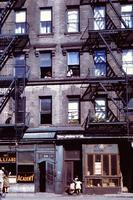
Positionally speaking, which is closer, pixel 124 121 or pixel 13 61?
pixel 124 121

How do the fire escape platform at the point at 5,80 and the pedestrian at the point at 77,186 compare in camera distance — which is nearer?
the pedestrian at the point at 77,186

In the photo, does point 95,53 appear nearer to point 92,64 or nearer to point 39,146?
point 92,64

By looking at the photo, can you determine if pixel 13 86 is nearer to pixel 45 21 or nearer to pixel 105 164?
pixel 45 21

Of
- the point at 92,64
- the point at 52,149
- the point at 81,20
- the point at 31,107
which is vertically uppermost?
the point at 81,20

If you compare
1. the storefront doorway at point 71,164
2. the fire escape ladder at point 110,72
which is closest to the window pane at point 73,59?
the fire escape ladder at point 110,72

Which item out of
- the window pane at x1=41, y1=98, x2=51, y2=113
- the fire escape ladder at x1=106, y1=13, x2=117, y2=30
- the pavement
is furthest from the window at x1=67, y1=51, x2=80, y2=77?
the pavement

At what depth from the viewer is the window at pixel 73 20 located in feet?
119

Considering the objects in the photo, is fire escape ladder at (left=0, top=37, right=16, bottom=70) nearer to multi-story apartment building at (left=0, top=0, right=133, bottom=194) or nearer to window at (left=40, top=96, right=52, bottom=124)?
multi-story apartment building at (left=0, top=0, right=133, bottom=194)

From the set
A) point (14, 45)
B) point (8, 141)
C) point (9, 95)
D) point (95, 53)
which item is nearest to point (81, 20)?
point (95, 53)

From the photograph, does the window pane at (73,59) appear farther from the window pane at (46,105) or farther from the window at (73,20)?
the window pane at (46,105)

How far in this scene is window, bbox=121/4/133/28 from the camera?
1399 inches

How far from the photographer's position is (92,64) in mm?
35500

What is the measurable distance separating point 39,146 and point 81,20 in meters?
9.56

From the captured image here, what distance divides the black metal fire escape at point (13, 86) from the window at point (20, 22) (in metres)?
0.47
